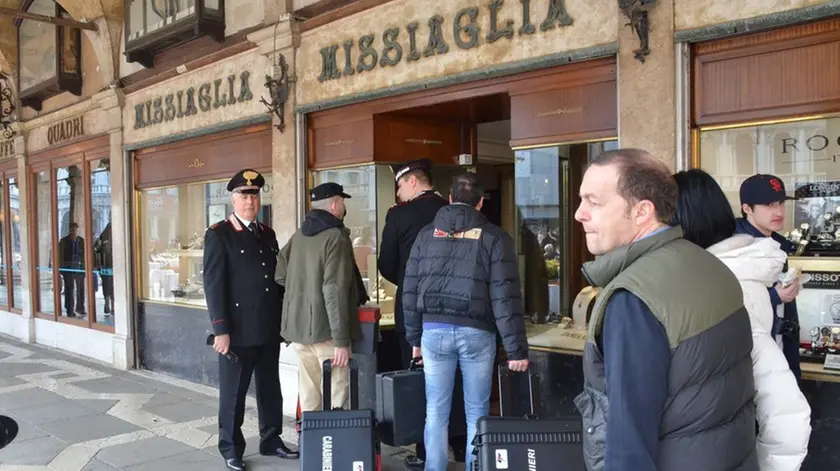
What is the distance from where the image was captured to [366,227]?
6.11 meters

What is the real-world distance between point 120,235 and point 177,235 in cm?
85

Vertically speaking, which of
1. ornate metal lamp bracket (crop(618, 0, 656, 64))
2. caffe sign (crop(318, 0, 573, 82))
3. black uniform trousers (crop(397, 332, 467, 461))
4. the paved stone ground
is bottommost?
the paved stone ground

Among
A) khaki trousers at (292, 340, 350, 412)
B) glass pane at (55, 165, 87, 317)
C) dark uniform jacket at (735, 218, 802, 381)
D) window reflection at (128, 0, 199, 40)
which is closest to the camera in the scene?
dark uniform jacket at (735, 218, 802, 381)

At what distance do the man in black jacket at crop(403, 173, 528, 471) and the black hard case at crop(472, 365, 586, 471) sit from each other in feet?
1.65

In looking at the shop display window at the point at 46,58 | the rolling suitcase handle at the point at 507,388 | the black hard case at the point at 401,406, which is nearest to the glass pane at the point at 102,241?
the shop display window at the point at 46,58

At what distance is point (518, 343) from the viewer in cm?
385

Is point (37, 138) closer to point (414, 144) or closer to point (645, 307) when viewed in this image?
point (414, 144)

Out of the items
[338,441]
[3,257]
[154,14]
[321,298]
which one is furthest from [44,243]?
[338,441]

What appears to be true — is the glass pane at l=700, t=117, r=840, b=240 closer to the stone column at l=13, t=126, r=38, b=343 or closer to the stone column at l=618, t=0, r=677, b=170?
the stone column at l=618, t=0, r=677, b=170

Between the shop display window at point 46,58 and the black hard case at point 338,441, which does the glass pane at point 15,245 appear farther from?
the black hard case at point 338,441

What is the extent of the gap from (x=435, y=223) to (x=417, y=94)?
163cm

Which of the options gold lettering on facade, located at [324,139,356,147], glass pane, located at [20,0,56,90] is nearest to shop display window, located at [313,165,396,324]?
gold lettering on facade, located at [324,139,356,147]

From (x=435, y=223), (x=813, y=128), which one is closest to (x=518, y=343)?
(x=435, y=223)

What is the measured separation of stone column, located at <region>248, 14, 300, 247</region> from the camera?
20.2 ft
